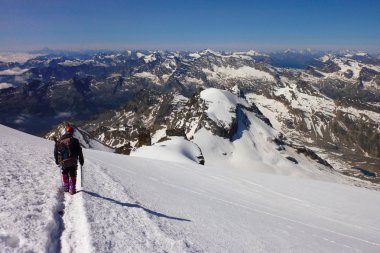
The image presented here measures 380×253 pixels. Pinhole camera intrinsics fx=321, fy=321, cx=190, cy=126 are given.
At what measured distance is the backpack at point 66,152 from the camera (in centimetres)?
1528

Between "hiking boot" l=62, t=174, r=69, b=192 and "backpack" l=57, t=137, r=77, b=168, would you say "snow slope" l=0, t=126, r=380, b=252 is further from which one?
"backpack" l=57, t=137, r=77, b=168

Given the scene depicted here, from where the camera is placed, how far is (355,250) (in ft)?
53.3

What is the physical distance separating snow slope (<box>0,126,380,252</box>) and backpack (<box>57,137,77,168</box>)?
1.18 metres

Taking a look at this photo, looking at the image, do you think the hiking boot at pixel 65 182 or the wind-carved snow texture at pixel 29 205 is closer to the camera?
the wind-carved snow texture at pixel 29 205

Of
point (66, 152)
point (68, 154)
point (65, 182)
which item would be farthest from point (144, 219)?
point (66, 152)

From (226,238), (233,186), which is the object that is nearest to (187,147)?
(233,186)

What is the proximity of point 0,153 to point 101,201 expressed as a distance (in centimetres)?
933

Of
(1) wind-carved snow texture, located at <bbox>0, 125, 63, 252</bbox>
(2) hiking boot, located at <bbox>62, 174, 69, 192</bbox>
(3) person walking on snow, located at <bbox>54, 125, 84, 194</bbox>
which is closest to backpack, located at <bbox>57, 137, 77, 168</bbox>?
(3) person walking on snow, located at <bbox>54, 125, 84, 194</bbox>

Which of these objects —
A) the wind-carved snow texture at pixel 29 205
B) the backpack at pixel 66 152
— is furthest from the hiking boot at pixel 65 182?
the backpack at pixel 66 152

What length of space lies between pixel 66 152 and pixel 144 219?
560 centimetres

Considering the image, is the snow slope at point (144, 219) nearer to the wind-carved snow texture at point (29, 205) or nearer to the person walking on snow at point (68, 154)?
the wind-carved snow texture at point (29, 205)

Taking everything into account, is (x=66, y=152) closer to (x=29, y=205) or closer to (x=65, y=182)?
(x=65, y=182)

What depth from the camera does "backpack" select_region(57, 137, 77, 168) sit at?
15281mm

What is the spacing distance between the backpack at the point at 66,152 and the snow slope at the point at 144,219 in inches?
46.6
